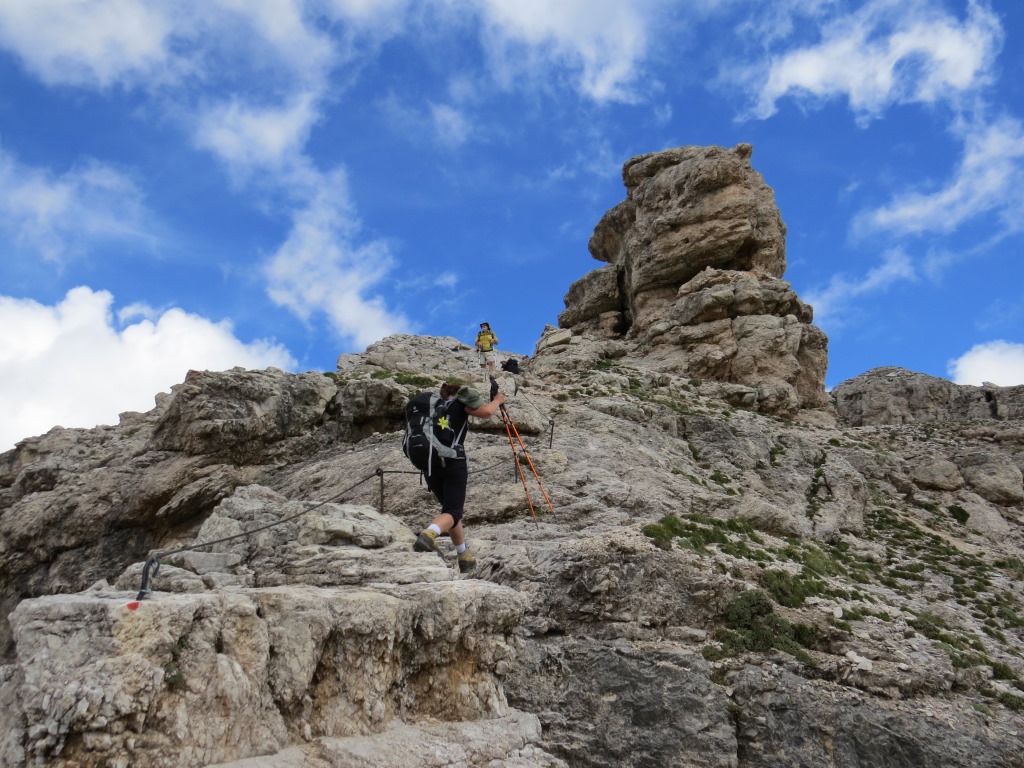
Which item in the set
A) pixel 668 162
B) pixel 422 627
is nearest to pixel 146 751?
pixel 422 627

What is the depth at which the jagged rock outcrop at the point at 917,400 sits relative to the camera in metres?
60.1

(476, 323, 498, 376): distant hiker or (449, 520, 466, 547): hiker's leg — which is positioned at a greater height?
(476, 323, 498, 376): distant hiker

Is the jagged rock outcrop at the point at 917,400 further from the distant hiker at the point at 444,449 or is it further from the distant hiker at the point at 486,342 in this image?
the distant hiker at the point at 444,449

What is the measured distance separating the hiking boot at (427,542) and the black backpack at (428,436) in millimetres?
1081

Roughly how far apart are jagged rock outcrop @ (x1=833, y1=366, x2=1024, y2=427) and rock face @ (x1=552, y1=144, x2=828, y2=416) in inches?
767

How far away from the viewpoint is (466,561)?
12.8m

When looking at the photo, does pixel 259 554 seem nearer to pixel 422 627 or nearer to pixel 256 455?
pixel 422 627

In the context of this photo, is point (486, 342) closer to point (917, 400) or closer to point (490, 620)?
point (490, 620)

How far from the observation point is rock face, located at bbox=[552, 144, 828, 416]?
4538 cm

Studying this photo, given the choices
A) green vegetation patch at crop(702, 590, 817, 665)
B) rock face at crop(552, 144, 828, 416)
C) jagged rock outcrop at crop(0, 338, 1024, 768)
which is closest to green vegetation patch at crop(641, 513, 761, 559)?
jagged rock outcrop at crop(0, 338, 1024, 768)

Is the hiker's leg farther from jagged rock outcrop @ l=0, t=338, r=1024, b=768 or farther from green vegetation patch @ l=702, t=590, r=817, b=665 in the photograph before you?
green vegetation patch @ l=702, t=590, r=817, b=665

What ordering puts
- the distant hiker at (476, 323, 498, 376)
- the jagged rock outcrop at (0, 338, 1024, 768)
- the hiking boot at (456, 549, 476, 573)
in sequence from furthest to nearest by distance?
the distant hiker at (476, 323, 498, 376), the hiking boot at (456, 549, 476, 573), the jagged rock outcrop at (0, 338, 1024, 768)

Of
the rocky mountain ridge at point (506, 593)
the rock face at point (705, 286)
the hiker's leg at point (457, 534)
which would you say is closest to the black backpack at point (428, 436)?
the hiker's leg at point (457, 534)

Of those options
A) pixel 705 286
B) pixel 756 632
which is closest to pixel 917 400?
pixel 705 286
